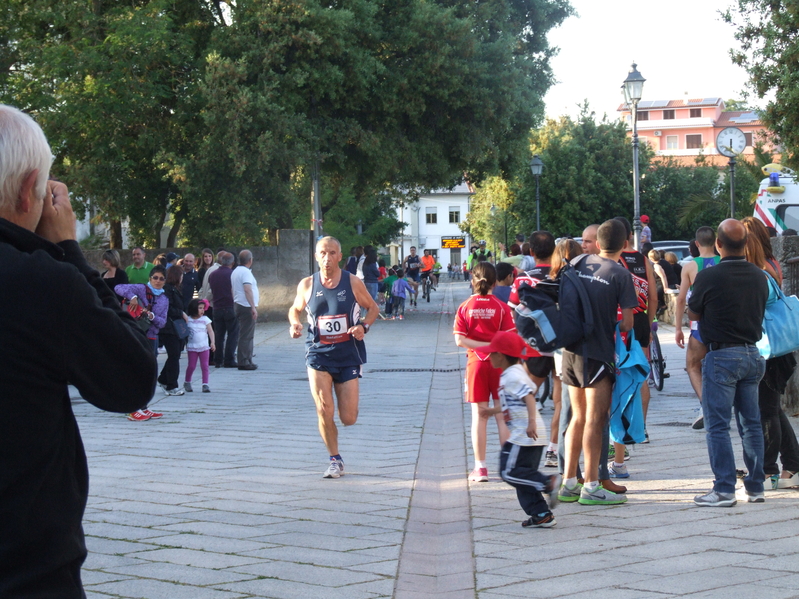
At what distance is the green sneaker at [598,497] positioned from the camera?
624 centimetres

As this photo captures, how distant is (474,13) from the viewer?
25.3 m

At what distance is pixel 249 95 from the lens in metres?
21.8

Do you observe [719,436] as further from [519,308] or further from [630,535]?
[519,308]

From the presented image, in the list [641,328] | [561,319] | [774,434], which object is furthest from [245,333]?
[774,434]

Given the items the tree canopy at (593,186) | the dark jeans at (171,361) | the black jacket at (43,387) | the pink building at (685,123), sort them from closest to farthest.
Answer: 1. the black jacket at (43,387)
2. the dark jeans at (171,361)
3. the tree canopy at (593,186)
4. the pink building at (685,123)

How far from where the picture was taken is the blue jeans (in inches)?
236

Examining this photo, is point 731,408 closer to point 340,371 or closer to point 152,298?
point 340,371

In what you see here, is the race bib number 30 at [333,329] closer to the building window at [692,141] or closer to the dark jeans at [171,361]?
the dark jeans at [171,361]

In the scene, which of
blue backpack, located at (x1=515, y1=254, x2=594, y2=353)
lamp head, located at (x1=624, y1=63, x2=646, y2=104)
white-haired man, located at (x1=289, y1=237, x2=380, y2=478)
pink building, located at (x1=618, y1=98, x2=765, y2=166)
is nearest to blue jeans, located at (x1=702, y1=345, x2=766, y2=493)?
blue backpack, located at (x1=515, y1=254, x2=594, y2=353)

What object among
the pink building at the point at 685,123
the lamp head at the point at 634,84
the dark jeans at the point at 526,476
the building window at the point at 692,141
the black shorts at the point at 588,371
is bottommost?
the dark jeans at the point at 526,476

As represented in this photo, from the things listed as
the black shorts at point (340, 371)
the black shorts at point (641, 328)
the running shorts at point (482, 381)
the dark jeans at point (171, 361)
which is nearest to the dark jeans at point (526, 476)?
the running shorts at point (482, 381)

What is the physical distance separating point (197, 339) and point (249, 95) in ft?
34.6

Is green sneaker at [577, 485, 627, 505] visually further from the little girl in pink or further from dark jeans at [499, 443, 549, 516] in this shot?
the little girl in pink

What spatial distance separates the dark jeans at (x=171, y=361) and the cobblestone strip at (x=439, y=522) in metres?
3.75
